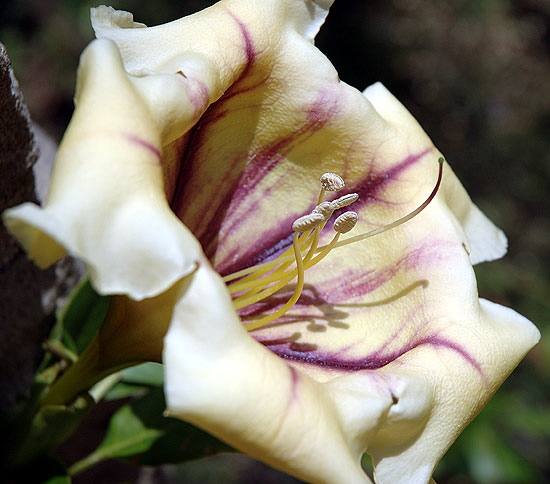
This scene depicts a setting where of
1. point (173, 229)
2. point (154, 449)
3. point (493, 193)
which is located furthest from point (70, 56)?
point (173, 229)

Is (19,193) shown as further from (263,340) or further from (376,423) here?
(376,423)

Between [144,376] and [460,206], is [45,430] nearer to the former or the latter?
[144,376]

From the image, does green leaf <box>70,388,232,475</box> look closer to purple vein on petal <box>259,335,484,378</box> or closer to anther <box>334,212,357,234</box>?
purple vein on petal <box>259,335,484,378</box>

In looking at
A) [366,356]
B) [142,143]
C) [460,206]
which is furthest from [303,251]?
[142,143]

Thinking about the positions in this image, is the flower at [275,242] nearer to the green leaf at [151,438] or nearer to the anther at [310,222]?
the anther at [310,222]

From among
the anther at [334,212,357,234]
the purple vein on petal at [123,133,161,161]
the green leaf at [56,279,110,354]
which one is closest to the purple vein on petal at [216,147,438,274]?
the anther at [334,212,357,234]

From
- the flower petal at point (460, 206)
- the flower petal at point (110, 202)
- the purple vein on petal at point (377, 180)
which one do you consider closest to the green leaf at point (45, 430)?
the flower petal at point (110, 202)

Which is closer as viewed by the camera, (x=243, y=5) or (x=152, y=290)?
(x=152, y=290)

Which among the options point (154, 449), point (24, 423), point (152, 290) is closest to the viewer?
point (152, 290)
